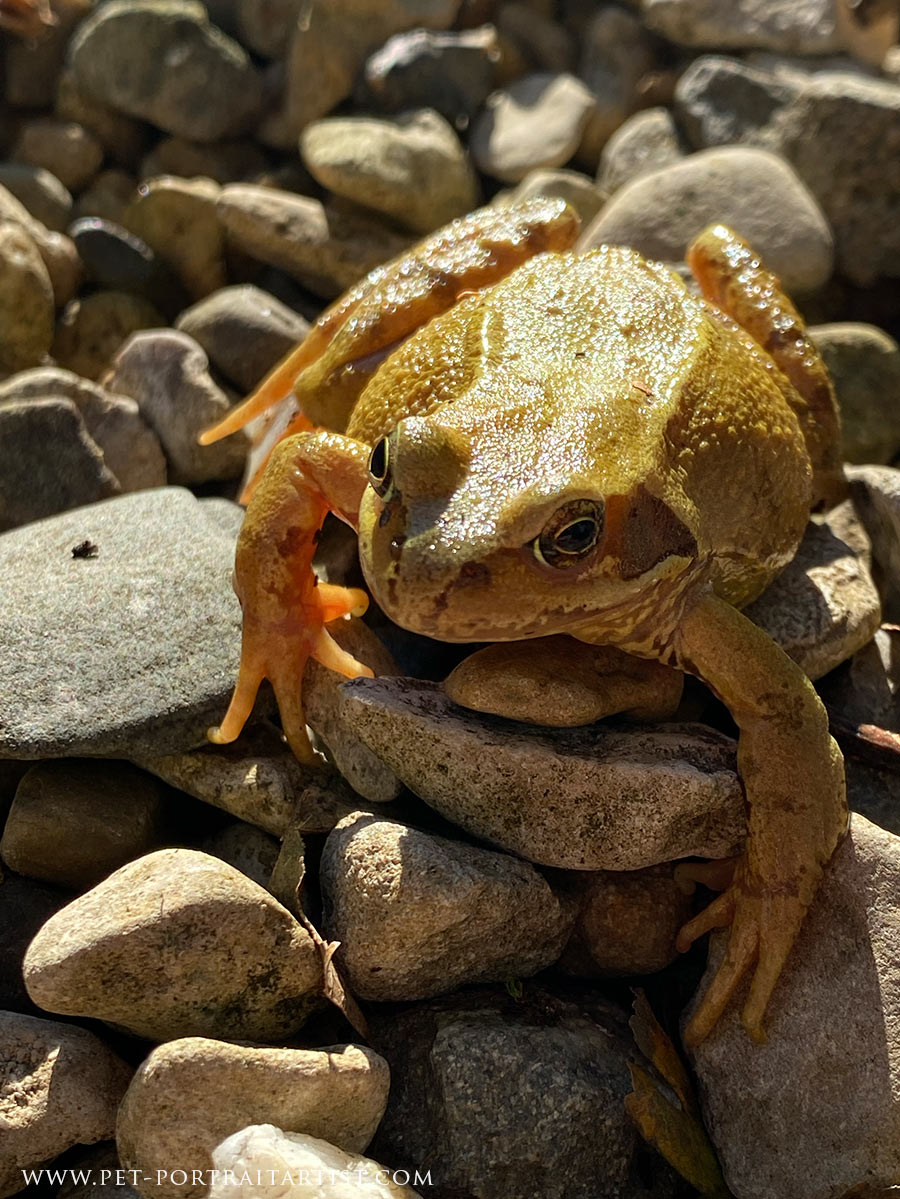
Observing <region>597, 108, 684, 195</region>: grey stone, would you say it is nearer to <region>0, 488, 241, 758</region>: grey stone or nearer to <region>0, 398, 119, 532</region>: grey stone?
<region>0, 398, 119, 532</region>: grey stone

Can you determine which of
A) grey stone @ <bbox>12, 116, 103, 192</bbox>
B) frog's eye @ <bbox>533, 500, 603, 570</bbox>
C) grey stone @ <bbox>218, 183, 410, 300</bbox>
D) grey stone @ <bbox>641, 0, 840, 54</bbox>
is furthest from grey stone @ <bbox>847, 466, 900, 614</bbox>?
grey stone @ <bbox>12, 116, 103, 192</bbox>

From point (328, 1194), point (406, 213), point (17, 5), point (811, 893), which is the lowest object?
point (328, 1194)

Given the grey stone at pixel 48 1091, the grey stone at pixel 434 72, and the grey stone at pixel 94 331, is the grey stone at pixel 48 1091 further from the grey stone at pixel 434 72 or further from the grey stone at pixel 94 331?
the grey stone at pixel 434 72

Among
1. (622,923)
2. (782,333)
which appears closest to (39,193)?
(782,333)

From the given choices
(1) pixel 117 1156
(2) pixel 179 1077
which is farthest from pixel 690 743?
(1) pixel 117 1156

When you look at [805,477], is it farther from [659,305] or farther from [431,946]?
[431,946]

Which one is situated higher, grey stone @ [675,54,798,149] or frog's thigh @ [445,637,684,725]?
grey stone @ [675,54,798,149]
